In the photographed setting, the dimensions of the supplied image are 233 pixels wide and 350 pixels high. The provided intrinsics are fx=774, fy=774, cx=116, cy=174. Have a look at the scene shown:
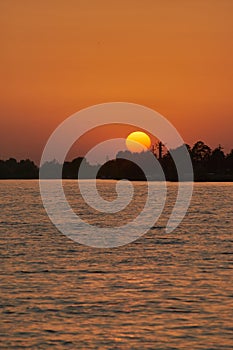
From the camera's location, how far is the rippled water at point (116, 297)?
26359mm

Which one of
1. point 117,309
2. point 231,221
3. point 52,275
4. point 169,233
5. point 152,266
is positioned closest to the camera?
point 117,309

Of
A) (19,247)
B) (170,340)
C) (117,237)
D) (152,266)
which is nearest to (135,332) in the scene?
(170,340)

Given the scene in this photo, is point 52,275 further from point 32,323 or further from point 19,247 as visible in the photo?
point 19,247

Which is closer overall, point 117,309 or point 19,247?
point 117,309

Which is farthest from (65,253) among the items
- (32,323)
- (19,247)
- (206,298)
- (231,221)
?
(231,221)

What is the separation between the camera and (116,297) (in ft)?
110

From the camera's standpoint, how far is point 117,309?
30828 millimetres

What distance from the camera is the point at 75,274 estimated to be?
132 ft

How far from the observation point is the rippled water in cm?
2636

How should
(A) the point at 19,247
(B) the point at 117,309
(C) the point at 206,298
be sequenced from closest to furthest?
(B) the point at 117,309
(C) the point at 206,298
(A) the point at 19,247

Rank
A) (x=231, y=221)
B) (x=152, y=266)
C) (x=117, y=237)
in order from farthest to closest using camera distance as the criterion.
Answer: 1. (x=231, y=221)
2. (x=117, y=237)
3. (x=152, y=266)

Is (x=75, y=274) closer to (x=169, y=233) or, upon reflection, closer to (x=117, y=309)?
(x=117, y=309)

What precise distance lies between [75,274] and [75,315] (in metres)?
10.6

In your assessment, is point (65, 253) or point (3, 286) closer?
point (3, 286)
